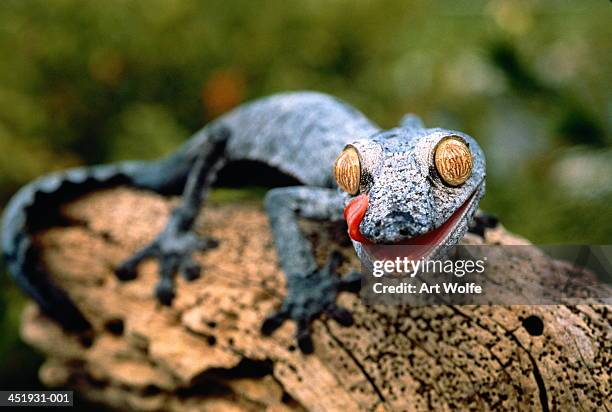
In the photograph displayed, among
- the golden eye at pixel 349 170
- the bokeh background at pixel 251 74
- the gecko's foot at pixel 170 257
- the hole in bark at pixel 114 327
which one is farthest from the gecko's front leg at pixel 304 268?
the bokeh background at pixel 251 74

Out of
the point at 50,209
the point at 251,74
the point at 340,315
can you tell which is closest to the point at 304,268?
the point at 340,315

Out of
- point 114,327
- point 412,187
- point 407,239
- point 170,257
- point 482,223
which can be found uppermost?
point 412,187

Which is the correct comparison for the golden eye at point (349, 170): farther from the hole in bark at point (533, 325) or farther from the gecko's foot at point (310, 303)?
the hole in bark at point (533, 325)

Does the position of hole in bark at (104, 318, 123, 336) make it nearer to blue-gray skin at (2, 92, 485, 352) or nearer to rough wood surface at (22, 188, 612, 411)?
rough wood surface at (22, 188, 612, 411)

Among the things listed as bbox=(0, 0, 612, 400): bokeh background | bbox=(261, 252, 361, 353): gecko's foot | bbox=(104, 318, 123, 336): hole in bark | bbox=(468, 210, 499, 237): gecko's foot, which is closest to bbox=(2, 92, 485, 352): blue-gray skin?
bbox=(261, 252, 361, 353): gecko's foot

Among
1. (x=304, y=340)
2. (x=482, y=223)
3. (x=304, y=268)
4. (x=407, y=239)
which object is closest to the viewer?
(x=407, y=239)

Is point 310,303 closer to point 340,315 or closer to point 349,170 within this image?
point 340,315

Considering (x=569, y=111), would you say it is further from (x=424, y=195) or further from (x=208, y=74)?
(x=208, y=74)
